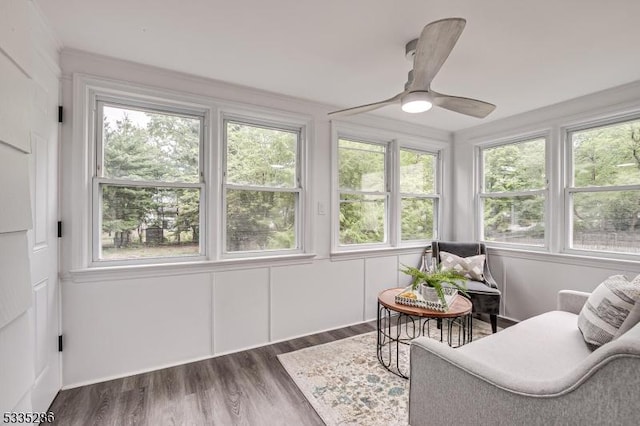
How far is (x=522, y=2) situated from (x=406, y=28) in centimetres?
60

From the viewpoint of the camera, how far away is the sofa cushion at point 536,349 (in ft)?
4.95

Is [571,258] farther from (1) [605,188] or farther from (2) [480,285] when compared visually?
(2) [480,285]

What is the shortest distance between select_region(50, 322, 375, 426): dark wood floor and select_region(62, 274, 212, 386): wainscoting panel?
11 centimetres

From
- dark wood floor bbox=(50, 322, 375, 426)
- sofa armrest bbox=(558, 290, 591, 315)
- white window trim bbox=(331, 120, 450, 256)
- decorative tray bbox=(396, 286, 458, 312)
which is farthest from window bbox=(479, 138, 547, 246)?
dark wood floor bbox=(50, 322, 375, 426)

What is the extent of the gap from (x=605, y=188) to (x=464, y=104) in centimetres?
197

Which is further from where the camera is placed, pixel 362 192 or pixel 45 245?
pixel 362 192

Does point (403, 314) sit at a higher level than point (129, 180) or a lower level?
lower

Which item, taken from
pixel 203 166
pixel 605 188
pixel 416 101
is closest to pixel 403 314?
pixel 416 101

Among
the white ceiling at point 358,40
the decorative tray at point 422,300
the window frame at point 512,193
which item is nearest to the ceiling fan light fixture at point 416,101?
the white ceiling at point 358,40

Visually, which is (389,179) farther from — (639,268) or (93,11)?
(93,11)

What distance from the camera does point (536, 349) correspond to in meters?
1.70

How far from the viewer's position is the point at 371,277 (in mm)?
3418

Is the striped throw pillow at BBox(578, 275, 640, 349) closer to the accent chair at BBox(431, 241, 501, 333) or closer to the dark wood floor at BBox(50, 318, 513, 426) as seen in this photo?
the accent chair at BBox(431, 241, 501, 333)

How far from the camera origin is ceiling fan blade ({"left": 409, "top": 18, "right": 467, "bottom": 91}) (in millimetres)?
1325
